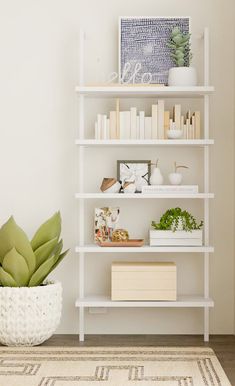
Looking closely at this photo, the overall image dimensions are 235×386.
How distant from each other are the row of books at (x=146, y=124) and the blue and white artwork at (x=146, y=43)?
21 centimetres

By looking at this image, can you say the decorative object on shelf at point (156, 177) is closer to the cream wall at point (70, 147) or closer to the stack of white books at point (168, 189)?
the stack of white books at point (168, 189)

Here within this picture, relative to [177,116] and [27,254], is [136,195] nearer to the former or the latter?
[177,116]

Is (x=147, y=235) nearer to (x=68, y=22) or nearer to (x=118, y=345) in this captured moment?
(x=118, y=345)

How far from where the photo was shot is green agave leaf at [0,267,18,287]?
3.96 meters

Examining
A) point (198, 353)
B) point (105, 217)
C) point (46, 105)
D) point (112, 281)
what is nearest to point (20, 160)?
point (46, 105)

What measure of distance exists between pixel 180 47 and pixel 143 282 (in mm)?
1368

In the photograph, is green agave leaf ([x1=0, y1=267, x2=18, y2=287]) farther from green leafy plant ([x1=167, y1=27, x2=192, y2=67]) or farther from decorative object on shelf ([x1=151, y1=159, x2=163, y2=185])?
green leafy plant ([x1=167, y1=27, x2=192, y2=67])

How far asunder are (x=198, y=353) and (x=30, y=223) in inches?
51.1

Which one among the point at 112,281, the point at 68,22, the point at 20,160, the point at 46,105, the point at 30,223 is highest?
the point at 68,22

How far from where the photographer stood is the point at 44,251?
4.05 metres

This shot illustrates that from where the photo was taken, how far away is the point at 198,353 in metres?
3.83

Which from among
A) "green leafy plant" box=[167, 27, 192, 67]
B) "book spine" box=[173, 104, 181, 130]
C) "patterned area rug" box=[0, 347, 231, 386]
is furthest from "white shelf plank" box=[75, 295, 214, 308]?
"green leafy plant" box=[167, 27, 192, 67]

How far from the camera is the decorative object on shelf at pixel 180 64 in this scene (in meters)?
4.18

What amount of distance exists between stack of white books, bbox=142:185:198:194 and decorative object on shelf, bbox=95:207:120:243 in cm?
25
